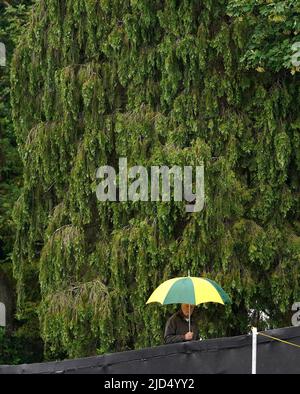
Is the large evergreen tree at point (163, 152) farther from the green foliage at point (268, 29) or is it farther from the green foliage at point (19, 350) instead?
the green foliage at point (19, 350)

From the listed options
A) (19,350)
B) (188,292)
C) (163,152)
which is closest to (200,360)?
(188,292)

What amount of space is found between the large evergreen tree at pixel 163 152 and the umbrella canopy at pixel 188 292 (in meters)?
3.55

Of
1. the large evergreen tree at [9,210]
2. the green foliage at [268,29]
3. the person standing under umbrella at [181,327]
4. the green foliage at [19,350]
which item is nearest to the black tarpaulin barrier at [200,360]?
the person standing under umbrella at [181,327]

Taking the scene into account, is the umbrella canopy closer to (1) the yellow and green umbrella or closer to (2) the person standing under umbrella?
(1) the yellow and green umbrella

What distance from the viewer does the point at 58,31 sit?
1878 centimetres

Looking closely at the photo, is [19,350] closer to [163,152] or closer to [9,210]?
[9,210]

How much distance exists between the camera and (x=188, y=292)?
13.5m

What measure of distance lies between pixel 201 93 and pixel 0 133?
8858mm

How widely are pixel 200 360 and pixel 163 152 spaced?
7249 mm

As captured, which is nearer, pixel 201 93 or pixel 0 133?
pixel 201 93

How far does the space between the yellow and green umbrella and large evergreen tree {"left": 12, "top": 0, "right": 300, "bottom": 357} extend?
3556mm
